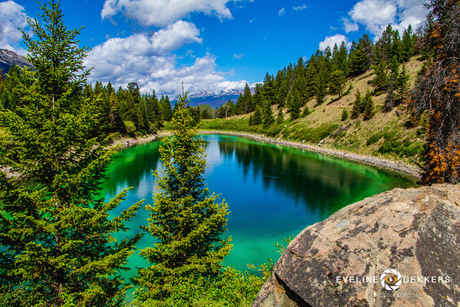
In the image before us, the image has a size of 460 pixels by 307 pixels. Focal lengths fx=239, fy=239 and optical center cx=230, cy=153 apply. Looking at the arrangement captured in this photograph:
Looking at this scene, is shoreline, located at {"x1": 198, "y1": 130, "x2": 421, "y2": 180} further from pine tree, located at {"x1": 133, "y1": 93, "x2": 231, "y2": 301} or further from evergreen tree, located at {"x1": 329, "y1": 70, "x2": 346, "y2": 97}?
evergreen tree, located at {"x1": 329, "y1": 70, "x2": 346, "y2": 97}

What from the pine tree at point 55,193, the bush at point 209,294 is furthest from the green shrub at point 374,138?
the pine tree at point 55,193

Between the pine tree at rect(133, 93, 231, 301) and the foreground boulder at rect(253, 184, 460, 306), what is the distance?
4.79m

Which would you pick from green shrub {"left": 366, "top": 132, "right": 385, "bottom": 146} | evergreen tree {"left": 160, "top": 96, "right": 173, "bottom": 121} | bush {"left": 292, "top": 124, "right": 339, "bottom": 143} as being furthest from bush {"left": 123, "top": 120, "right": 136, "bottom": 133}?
green shrub {"left": 366, "top": 132, "right": 385, "bottom": 146}

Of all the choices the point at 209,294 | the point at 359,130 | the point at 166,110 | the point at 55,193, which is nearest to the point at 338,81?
the point at 359,130

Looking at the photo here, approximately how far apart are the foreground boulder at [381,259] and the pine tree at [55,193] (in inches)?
210

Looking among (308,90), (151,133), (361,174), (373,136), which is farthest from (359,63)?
(151,133)

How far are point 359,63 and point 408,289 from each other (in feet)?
307

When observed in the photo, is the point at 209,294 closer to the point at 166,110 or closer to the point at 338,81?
the point at 338,81

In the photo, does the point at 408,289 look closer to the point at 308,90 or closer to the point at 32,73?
the point at 32,73

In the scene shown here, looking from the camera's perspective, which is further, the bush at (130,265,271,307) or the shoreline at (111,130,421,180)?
the shoreline at (111,130,421,180)

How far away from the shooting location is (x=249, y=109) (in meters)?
118

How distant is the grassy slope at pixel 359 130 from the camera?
126ft

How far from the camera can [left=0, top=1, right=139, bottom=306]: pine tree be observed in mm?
6465

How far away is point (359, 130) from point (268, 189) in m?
31.6
